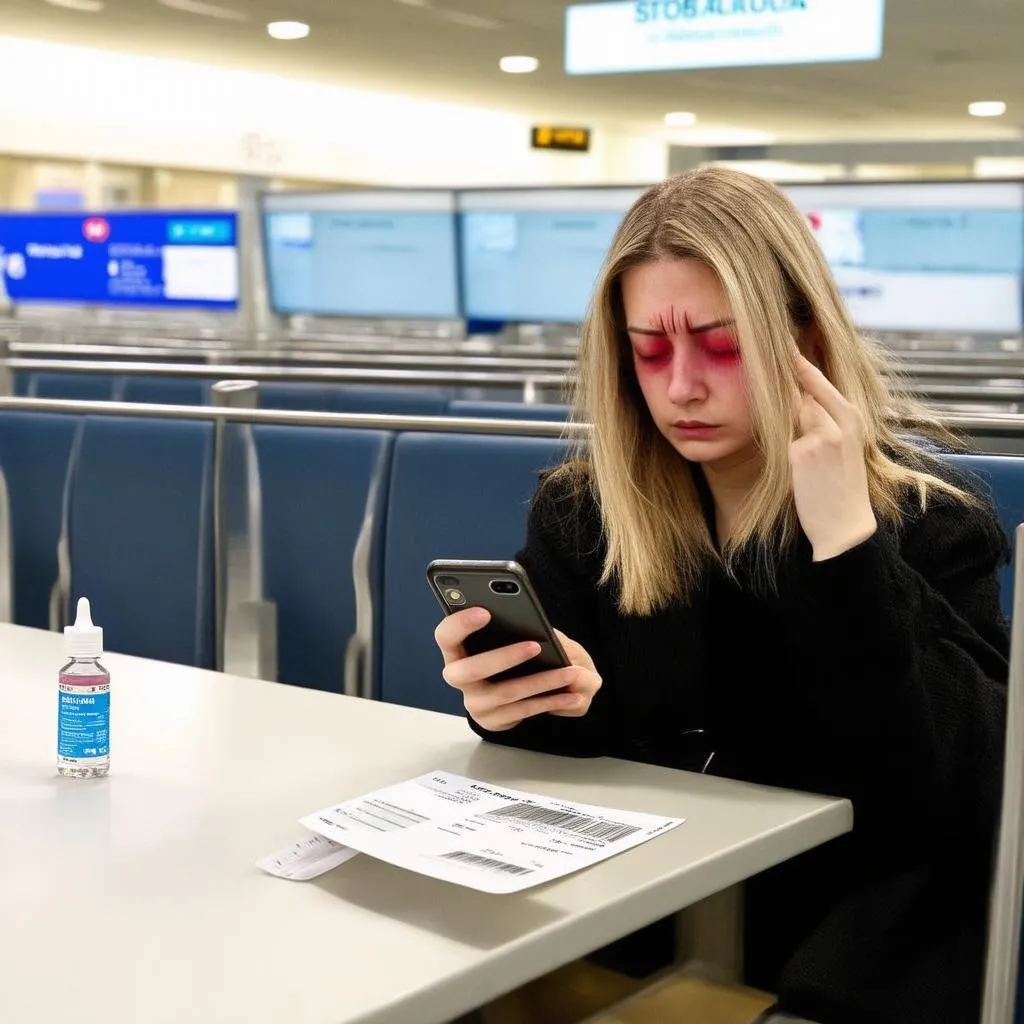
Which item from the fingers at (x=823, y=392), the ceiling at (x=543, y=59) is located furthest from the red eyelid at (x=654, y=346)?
the ceiling at (x=543, y=59)

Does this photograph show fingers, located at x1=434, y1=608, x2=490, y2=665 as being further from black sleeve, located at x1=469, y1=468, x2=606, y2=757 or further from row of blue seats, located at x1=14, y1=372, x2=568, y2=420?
row of blue seats, located at x1=14, y1=372, x2=568, y2=420

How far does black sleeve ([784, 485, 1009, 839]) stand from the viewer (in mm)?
1441

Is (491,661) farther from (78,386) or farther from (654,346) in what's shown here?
(78,386)

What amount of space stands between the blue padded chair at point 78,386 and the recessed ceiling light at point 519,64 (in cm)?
975

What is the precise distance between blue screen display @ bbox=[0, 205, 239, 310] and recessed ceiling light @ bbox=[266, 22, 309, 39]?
3.14 m

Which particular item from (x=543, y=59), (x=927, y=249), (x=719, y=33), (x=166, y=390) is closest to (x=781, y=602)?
(x=166, y=390)

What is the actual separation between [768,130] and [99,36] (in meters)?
10.3

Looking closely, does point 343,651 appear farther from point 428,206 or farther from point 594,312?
point 428,206

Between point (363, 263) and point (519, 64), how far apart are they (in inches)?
292

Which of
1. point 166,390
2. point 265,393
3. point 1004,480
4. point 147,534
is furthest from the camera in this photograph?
point 166,390

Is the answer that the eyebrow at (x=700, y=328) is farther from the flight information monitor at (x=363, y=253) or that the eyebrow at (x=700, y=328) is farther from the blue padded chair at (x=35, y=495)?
the flight information monitor at (x=363, y=253)

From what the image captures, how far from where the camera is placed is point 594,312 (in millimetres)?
1694

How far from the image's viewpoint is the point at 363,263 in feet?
25.5

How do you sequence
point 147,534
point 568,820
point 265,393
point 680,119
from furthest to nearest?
point 680,119
point 265,393
point 147,534
point 568,820
